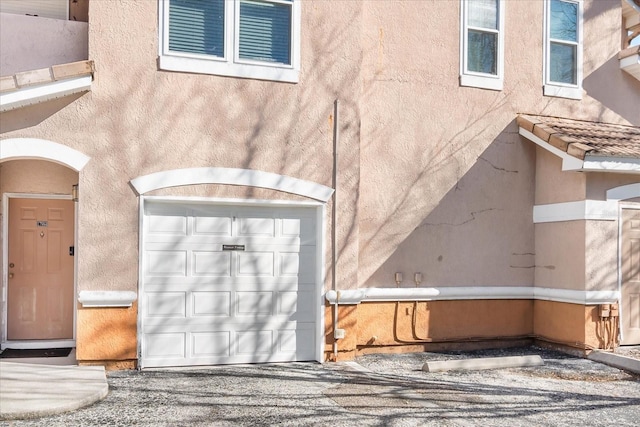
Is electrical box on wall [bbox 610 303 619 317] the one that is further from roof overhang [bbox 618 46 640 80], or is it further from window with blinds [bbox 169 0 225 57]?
window with blinds [bbox 169 0 225 57]

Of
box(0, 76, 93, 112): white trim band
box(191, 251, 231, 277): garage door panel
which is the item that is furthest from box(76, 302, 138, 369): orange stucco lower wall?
box(0, 76, 93, 112): white trim band

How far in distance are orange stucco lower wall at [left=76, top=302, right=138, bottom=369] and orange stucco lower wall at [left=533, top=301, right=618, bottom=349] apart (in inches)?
271

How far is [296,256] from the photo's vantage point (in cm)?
982

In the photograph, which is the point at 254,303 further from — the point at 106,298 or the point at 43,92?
the point at 43,92

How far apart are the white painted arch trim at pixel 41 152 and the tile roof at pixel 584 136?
23.7 feet

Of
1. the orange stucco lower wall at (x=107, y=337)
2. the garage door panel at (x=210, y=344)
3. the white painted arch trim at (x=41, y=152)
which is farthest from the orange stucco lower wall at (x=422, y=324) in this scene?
the white painted arch trim at (x=41, y=152)

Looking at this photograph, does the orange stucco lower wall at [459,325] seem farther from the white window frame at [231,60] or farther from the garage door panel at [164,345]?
the white window frame at [231,60]

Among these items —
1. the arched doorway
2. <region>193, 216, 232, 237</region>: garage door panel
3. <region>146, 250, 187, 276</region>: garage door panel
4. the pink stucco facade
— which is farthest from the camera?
the arched doorway

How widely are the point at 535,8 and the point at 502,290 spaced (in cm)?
510

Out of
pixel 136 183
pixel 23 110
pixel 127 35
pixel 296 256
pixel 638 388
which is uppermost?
pixel 127 35

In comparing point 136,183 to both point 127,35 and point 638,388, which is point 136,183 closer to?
point 127,35

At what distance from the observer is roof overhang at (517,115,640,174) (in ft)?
33.0

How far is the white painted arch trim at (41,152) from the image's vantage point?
842cm

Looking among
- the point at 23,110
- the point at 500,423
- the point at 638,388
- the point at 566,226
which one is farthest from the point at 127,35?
the point at 638,388
